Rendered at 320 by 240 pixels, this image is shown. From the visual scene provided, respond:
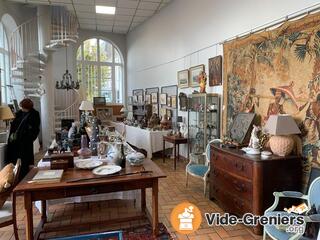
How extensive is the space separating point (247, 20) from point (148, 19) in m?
5.07

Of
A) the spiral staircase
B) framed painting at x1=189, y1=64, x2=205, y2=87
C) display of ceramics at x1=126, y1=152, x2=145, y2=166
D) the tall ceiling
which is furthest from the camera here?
the spiral staircase

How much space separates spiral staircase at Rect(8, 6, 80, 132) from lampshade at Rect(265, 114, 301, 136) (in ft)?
22.1

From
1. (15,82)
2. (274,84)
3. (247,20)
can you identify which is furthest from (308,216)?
(15,82)

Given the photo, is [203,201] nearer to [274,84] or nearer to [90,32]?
[274,84]

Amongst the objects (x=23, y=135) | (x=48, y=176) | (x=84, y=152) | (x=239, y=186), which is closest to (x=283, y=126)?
(x=239, y=186)

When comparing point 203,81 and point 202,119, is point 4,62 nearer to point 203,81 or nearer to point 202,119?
point 203,81

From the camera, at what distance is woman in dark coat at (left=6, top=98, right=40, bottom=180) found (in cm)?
450

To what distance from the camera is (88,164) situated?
2.80m

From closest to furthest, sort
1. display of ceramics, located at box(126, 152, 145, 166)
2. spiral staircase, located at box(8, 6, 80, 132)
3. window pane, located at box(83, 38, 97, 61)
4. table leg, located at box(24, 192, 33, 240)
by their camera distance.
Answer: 1. table leg, located at box(24, 192, 33, 240)
2. display of ceramics, located at box(126, 152, 145, 166)
3. spiral staircase, located at box(8, 6, 80, 132)
4. window pane, located at box(83, 38, 97, 61)

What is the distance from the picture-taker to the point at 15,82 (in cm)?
725

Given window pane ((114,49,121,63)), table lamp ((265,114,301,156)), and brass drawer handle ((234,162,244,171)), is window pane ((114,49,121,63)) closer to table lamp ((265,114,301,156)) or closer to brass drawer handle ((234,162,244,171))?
brass drawer handle ((234,162,244,171))

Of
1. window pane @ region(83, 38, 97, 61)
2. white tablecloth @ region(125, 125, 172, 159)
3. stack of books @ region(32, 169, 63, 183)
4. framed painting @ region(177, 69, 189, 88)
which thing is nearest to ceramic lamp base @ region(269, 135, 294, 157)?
stack of books @ region(32, 169, 63, 183)

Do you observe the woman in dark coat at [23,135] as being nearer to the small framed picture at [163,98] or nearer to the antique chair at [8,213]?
the antique chair at [8,213]

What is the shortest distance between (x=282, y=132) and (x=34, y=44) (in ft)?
27.4
